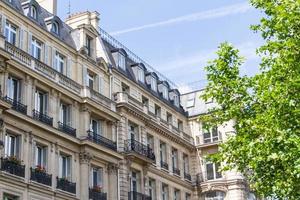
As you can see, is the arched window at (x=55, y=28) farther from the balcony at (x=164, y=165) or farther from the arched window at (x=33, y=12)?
the balcony at (x=164, y=165)

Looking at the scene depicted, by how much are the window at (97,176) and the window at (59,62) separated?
6036 millimetres

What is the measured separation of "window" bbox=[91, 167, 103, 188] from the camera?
37531mm

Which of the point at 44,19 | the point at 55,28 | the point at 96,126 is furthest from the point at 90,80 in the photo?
the point at 44,19

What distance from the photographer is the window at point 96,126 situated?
3830cm

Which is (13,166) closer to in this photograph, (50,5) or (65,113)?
(65,113)

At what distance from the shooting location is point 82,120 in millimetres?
36906

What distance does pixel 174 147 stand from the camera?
4866 cm

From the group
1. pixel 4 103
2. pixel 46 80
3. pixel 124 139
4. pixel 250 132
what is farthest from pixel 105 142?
pixel 250 132

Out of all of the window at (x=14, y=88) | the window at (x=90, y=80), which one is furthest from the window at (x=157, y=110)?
the window at (x=14, y=88)

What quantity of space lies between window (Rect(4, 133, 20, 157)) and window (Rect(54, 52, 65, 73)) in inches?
236

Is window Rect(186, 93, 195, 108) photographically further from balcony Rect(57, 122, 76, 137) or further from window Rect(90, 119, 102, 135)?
balcony Rect(57, 122, 76, 137)

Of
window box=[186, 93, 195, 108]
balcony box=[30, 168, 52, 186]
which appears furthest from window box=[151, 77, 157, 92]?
balcony box=[30, 168, 52, 186]

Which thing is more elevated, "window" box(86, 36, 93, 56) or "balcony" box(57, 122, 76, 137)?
"window" box(86, 36, 93, 56)

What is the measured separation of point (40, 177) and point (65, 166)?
9.71ft
